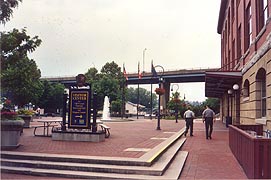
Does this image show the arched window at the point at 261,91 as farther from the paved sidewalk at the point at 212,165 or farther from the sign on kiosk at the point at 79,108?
the sign on kiosk at the point at 79,108

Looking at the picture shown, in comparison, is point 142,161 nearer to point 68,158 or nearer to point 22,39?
point 68,158

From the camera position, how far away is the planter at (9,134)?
445 inches

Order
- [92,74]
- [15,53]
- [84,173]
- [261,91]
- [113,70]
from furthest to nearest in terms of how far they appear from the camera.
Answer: [92,74] < [113,70] < [261,91] < [15,53] < [84,173]

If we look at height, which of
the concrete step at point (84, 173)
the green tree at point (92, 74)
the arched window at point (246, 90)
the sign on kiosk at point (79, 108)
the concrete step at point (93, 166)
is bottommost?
the concrete step at point (84, 173)

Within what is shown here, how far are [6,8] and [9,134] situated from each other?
15.0ft

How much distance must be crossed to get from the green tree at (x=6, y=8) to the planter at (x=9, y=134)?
3778mm

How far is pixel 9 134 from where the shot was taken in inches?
450

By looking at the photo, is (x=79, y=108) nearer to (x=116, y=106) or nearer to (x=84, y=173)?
(x=84, y=173)

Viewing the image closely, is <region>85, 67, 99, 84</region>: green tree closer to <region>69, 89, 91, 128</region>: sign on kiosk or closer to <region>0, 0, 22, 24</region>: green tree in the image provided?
<region>69, 89, 91, 128</region>: sign on kiosk

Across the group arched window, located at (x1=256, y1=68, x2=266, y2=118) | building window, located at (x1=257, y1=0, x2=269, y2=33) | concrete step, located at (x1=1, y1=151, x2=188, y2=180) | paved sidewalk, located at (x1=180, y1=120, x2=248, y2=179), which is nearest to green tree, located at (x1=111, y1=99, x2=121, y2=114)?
building window, located at (x1=257, y1=0, x2=269, y2=33)

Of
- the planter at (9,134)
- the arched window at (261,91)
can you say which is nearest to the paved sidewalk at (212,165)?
the arched window at (261,91)

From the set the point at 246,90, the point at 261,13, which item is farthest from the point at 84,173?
the point at 246,90

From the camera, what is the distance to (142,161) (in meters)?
8.84

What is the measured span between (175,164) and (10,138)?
5.92m
